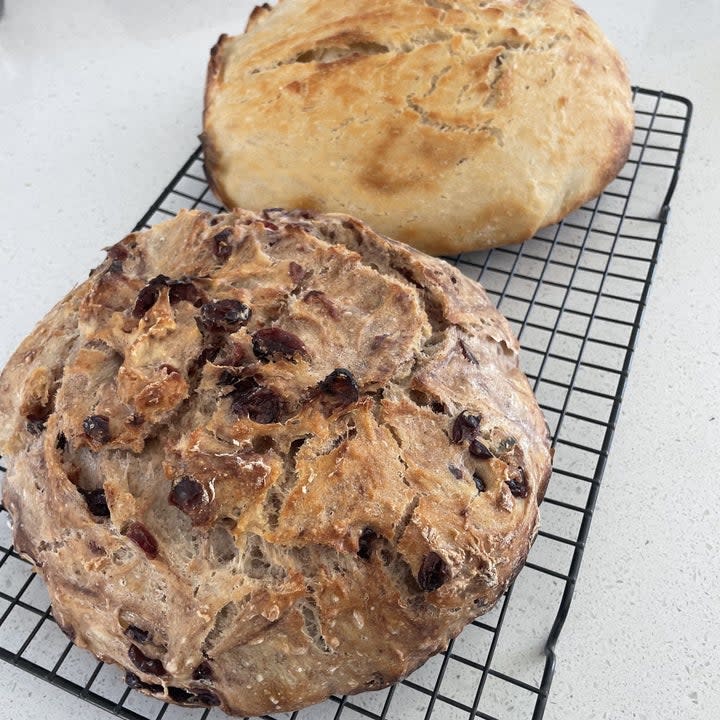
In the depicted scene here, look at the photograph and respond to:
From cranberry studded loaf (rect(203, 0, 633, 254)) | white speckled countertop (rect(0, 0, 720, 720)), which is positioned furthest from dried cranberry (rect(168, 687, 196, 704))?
cranberry studded loaf (rect(203, 0, 633, 254))

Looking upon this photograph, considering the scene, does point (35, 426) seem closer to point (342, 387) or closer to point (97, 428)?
point (97, 428)

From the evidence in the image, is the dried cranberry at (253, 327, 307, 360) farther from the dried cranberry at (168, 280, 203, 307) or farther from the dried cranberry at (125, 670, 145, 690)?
the dried cranberry at (125, 670, 145, 690)

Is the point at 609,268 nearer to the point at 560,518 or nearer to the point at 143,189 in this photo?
the point at 560,518

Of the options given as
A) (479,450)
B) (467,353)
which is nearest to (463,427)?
(479,450)

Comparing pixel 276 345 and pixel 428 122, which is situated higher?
pixel 276 345

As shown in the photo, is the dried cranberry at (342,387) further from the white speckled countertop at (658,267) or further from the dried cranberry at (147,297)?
the white speckled countertop at (658,267)

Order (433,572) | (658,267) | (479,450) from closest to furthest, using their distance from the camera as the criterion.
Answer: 1. (433,572)
2. (479,450)
3. (658,267)

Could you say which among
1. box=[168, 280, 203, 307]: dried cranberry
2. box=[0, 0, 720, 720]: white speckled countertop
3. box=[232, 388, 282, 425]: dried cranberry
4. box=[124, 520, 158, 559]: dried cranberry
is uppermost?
box=[168, 280, 203, 307]: dried cranberry

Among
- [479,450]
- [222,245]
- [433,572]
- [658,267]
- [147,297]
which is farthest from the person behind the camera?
[658,267]
